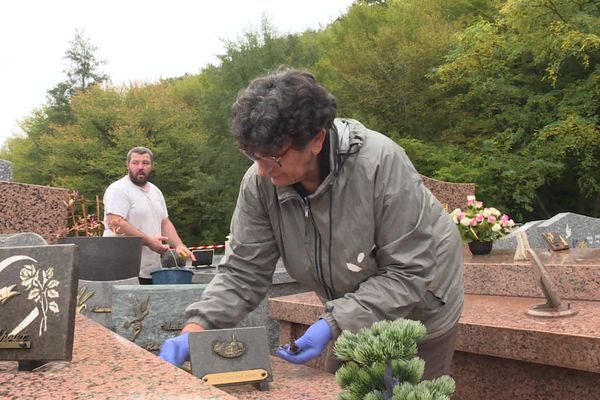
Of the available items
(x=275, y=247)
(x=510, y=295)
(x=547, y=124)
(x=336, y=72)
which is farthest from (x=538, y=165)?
(x=275, y=247)

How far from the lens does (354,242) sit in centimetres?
209

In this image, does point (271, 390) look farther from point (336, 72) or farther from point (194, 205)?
point (194, 205)

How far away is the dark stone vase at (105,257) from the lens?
4277 mm

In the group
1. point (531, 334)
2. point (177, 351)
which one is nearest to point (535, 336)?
point (531, 334)

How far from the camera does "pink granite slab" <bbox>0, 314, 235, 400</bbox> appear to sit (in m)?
1.59

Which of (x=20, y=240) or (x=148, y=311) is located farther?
(x=20, y=240)

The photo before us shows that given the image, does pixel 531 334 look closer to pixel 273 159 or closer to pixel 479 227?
pixel 273 159

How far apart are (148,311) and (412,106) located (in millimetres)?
18823

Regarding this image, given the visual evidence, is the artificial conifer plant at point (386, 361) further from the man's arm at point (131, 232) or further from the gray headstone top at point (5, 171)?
the gray headstone top at point (5, 171)

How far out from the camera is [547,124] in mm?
17875

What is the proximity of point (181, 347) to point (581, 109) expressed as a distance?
16991 millimetres

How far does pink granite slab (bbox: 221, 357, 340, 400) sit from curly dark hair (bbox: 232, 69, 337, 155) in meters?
0.71

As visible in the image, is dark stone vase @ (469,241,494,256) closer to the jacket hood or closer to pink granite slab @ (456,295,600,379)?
pink granite slab @ (456,295,600,379)

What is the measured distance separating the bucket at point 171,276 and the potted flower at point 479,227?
2318 millimetres
